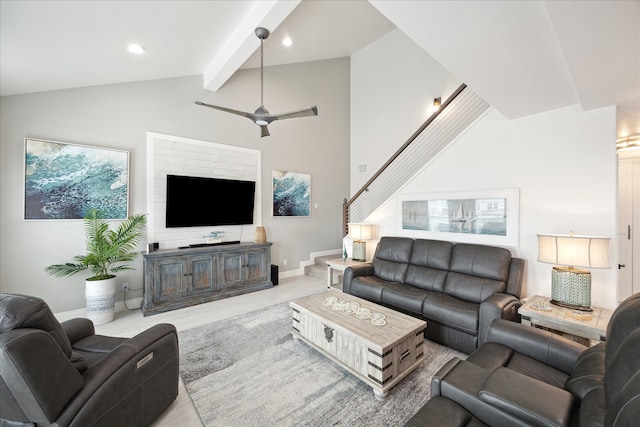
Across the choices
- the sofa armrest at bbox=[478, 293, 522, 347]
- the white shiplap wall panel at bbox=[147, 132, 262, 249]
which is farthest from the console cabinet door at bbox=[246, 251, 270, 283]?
the sofa armrest at bbox=[478, 293, 522, 347]

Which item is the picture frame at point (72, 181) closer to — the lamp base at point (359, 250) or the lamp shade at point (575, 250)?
the lamp base at point (359, 250)

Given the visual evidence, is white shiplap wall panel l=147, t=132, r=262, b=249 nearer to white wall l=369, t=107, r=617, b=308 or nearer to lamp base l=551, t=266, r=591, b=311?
white wall l=369, t=107, r=617, b=308

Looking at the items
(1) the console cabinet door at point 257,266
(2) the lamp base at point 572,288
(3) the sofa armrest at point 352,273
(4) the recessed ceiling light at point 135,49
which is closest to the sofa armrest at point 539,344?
(2) the lamp base at point 572,288

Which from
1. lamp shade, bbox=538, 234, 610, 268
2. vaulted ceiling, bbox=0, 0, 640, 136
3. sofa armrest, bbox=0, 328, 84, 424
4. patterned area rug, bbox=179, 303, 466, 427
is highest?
vaulted ceiling, bbox=0, 0, 640, 136

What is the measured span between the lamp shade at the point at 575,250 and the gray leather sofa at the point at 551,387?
A: 2.97 feet

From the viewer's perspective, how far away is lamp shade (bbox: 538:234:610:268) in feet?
7.23

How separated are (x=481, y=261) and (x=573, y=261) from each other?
823 millimetres

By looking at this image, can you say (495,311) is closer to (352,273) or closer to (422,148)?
(352,273)

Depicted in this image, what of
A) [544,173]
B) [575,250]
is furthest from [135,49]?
[575,250]

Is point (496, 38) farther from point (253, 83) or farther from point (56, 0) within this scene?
point (253, 83)

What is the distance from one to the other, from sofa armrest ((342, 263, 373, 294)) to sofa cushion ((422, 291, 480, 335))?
98 cm

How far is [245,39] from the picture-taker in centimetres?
321

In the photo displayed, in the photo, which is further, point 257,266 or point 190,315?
point 257,266

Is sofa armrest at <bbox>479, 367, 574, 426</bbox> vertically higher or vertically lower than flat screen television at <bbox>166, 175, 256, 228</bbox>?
lower
